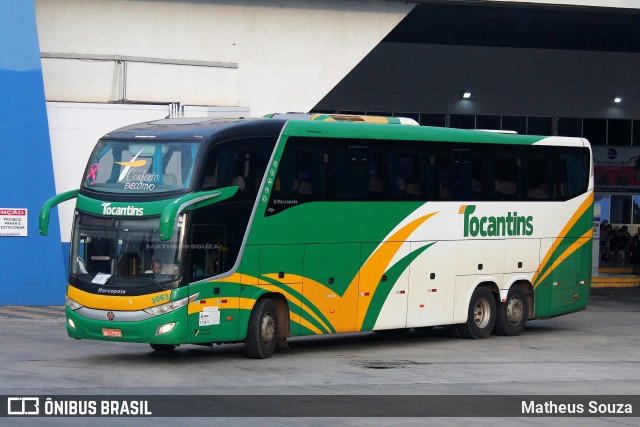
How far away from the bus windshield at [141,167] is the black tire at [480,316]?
Answer: 6951 millimetres

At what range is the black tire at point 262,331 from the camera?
17984 mm

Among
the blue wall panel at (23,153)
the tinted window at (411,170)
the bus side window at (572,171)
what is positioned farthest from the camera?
the blue wall panel at (23,153)

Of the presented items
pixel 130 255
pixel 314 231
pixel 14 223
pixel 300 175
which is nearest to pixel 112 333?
pixel 130 255

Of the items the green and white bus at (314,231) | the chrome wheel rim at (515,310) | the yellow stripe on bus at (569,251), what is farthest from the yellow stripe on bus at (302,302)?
the yellow stripe on bus at (569,251)

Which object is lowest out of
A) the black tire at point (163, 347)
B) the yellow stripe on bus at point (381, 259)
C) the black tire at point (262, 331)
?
the black tire at point (163, 347)

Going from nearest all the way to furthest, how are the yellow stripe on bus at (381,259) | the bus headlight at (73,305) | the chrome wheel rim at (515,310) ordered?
1. the bus headlight at (73,305)
2. the yellow stripe on bus at (381,259)
3. the chrome wheel rim at (515,310)

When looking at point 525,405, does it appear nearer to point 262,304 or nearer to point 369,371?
point 369,371

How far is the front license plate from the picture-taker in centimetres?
1683

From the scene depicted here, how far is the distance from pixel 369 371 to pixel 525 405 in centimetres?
363

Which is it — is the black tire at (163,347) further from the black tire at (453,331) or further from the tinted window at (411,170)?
the black tire at (453,331)

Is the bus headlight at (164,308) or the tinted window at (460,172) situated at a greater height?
the tinted window at (460,172)

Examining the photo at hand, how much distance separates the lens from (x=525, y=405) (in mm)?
13820

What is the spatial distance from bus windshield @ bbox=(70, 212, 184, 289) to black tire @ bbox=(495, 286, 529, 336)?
792 centimetres

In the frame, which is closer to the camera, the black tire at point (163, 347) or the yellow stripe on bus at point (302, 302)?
the yellow stripe on bus at point (302, 302)
